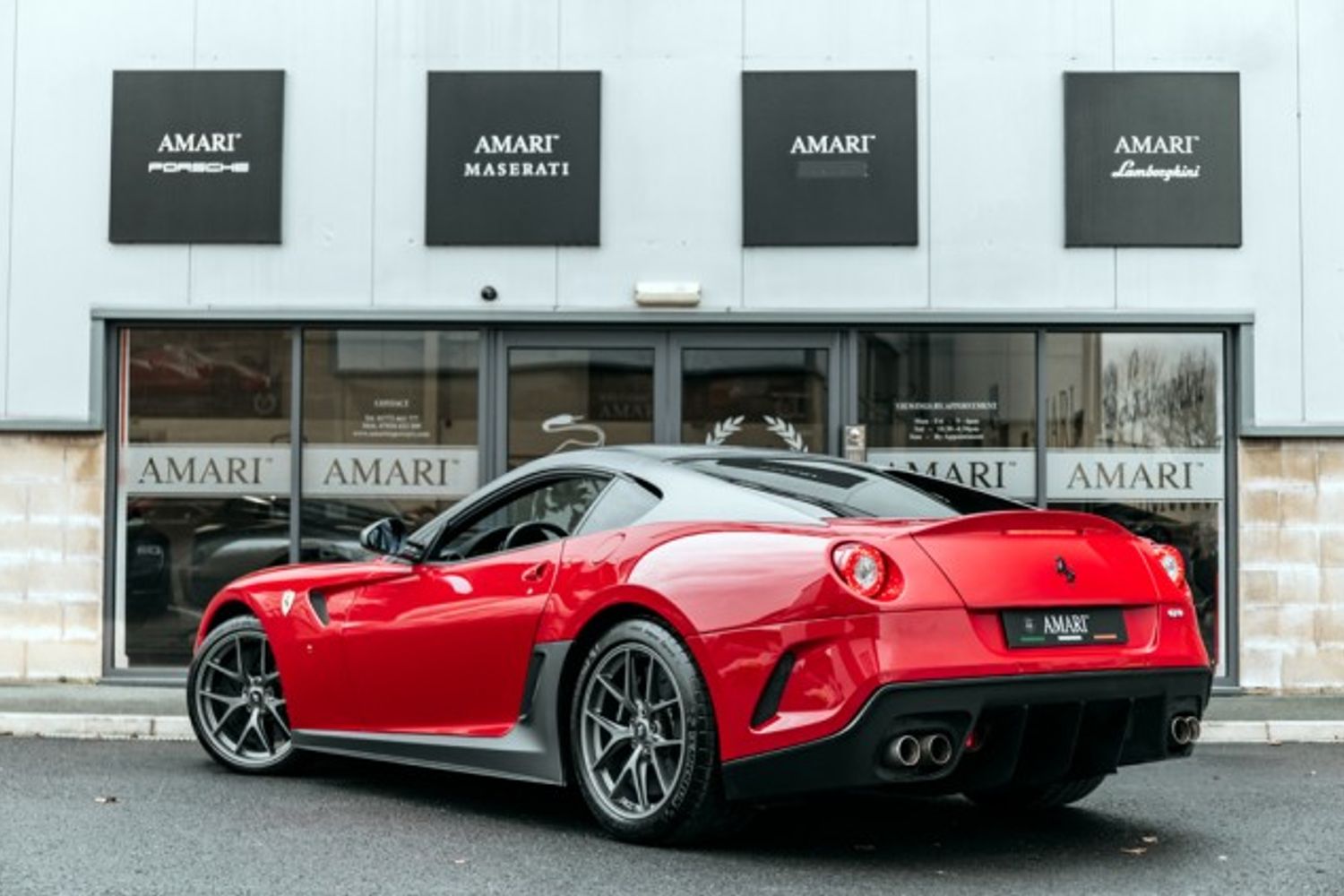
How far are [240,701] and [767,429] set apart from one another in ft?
17.4

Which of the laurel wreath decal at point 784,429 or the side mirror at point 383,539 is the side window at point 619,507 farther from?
the laurel wreath decal at point 784,429

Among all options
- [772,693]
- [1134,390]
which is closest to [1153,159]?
[1134,390]

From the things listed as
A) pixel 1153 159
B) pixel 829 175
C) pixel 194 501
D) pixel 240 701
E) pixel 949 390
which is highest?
pixel 1153 159

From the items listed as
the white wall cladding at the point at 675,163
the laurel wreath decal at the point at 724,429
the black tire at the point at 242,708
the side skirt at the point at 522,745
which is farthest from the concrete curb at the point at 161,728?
the laurel wreath decal at the point at 724,429

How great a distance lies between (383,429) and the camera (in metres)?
11.9

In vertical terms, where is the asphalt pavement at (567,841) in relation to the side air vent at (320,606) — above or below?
below

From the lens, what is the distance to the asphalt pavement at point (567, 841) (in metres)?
5.06

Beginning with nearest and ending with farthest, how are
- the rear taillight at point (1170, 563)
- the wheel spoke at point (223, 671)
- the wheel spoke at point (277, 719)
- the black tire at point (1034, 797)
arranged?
the rear taillight at point (1170, 563), the black tire at point (1034, 797), the wheel spoke at point (277, 719), the wheel spoke at point (223, 671)

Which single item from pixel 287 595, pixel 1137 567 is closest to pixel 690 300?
pixel 287 595

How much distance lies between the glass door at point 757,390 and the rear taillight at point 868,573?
6663 millimetres

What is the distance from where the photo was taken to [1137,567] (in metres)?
5.62

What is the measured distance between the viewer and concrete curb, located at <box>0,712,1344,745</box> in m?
9.36

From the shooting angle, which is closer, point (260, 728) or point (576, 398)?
point (260, 728)

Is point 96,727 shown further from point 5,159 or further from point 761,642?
point 761,642
